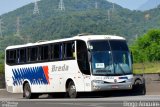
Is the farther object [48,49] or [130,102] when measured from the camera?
[48,49]

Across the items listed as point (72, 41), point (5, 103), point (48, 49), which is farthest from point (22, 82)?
point (5, 103)

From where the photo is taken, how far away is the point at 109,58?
27.6 metres

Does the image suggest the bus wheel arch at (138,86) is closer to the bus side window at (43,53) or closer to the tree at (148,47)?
the bus side window at (43,53)

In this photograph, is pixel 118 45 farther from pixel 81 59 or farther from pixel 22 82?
pixel 22 82

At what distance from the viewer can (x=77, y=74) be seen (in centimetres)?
2848

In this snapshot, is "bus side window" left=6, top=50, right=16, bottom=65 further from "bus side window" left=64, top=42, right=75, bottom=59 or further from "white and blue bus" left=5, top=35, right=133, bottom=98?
"bus side window" left=64, top=42, right=75, bottom=59

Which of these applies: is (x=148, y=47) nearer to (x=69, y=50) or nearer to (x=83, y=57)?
(x=69, y=50)

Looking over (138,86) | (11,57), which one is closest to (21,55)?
(11,57)

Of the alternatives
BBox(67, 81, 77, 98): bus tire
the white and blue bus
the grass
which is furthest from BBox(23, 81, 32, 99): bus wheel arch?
the grass

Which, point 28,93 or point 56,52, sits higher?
point 56,52

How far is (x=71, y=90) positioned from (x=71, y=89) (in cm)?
5

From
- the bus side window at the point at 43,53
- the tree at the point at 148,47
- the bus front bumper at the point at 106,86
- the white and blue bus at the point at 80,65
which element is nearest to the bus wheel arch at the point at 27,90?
the white and blue bus at the point at 80,65

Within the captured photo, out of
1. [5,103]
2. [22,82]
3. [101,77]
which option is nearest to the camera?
[5,103]

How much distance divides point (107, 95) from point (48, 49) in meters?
4.20
